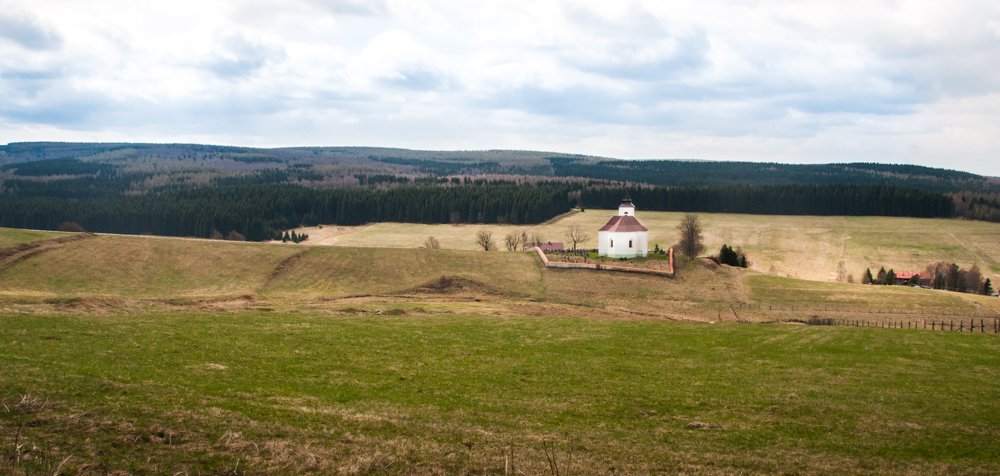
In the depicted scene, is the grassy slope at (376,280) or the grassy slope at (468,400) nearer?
the grassy slope at (468,400)

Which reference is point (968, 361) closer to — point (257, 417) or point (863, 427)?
point (863, 427)

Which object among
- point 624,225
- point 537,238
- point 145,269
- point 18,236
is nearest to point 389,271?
point 145,269

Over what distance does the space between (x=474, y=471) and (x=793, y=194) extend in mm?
129251

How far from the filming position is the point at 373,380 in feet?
57.6

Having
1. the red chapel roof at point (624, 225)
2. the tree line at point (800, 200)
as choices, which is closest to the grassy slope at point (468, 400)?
the red chapel roof at point (624, 225)

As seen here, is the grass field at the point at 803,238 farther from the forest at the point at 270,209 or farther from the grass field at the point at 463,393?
the grass field at the point at 463,393

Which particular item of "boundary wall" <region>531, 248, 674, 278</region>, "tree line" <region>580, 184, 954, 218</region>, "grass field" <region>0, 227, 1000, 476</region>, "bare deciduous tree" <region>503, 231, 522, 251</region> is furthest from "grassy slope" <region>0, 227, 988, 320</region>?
"tree line" <region>580, 184, 954, 218</region>

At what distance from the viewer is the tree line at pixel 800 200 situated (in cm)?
11262

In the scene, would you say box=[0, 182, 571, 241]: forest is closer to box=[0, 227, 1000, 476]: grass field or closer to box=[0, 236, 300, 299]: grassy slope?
box=[0, 236, 300, 299]: grassy slope

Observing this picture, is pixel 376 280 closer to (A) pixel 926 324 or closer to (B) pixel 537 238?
(A) pixel 926 324

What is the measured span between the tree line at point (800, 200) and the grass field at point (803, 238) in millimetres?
4660

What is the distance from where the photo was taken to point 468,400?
16.1 metres

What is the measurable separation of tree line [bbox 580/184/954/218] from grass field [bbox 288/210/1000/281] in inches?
183

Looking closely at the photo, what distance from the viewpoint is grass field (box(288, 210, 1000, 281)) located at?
8231 cm
